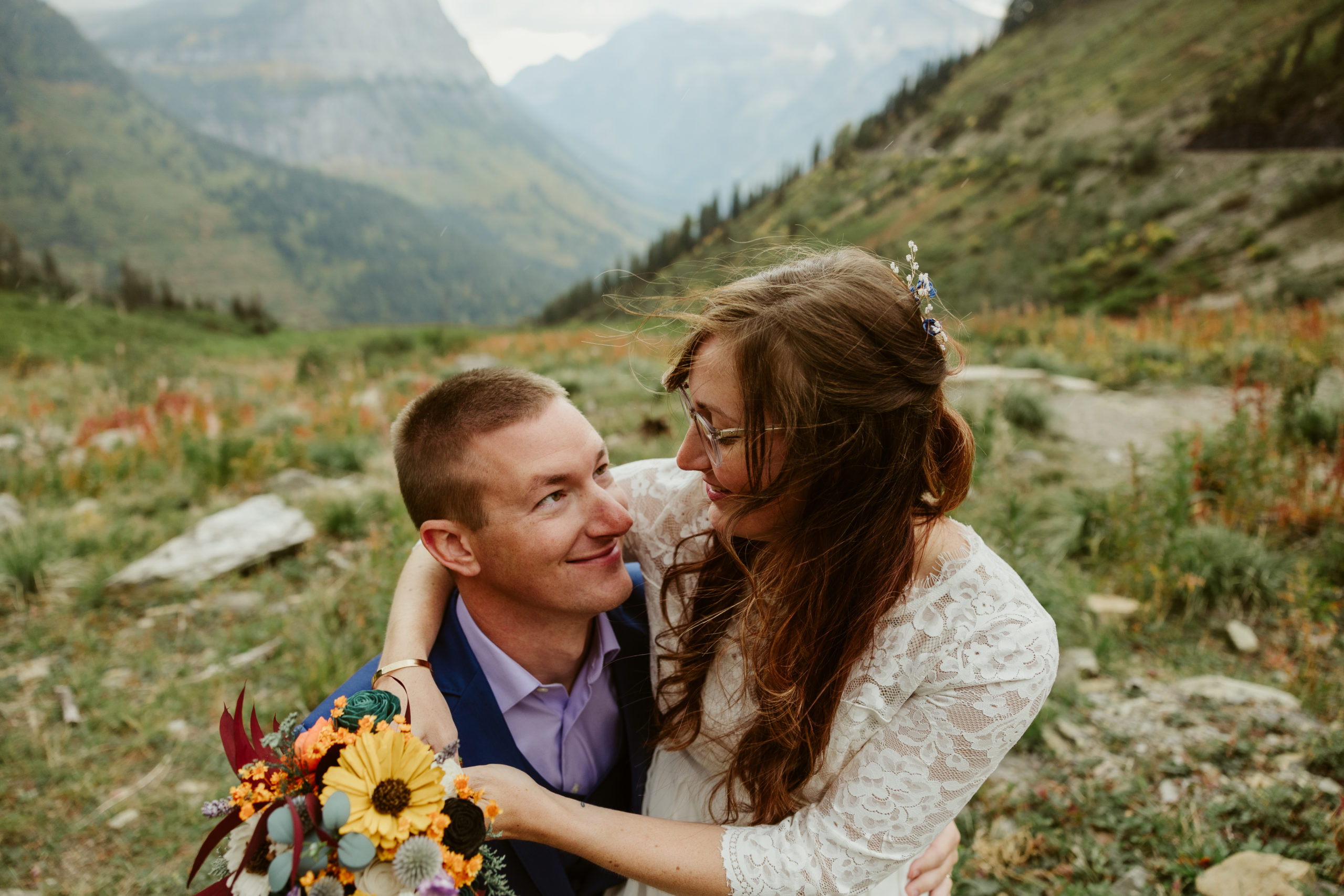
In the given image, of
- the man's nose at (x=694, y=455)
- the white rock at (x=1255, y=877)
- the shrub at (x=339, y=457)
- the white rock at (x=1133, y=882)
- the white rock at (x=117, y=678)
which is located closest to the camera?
the man's nose at (x=694, y=455)

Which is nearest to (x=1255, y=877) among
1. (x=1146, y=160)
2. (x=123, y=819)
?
(x=123, y=819)

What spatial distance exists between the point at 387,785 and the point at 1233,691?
14.3 ft

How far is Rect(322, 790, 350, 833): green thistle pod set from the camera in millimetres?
1145

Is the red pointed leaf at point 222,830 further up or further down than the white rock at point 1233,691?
further up

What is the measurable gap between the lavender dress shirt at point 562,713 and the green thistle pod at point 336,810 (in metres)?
0.90

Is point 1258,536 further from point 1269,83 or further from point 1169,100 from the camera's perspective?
point 1169,100

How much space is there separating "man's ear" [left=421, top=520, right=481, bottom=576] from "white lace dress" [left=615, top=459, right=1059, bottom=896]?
1.09 m

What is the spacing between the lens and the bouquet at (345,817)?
1149mm

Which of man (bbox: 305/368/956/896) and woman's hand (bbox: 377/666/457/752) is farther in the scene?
man (bbox: 305/368/956/896)

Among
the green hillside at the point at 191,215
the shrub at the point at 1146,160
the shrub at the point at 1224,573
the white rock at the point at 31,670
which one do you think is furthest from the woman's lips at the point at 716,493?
Answer: the green hillside at the point at 191,215

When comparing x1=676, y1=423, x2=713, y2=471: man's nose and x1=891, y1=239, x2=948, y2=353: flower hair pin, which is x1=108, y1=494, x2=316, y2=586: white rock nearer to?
x1=676, y1=423, x2=713, y2=471: man's nose

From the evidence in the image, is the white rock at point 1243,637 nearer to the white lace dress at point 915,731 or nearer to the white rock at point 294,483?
the white lace dress at point 915,731

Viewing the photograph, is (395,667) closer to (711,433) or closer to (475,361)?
(711,433)

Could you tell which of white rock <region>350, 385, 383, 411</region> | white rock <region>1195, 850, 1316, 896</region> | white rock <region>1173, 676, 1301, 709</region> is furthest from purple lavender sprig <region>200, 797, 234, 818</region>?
white rock <region>350, 385, 383, 411</region>
